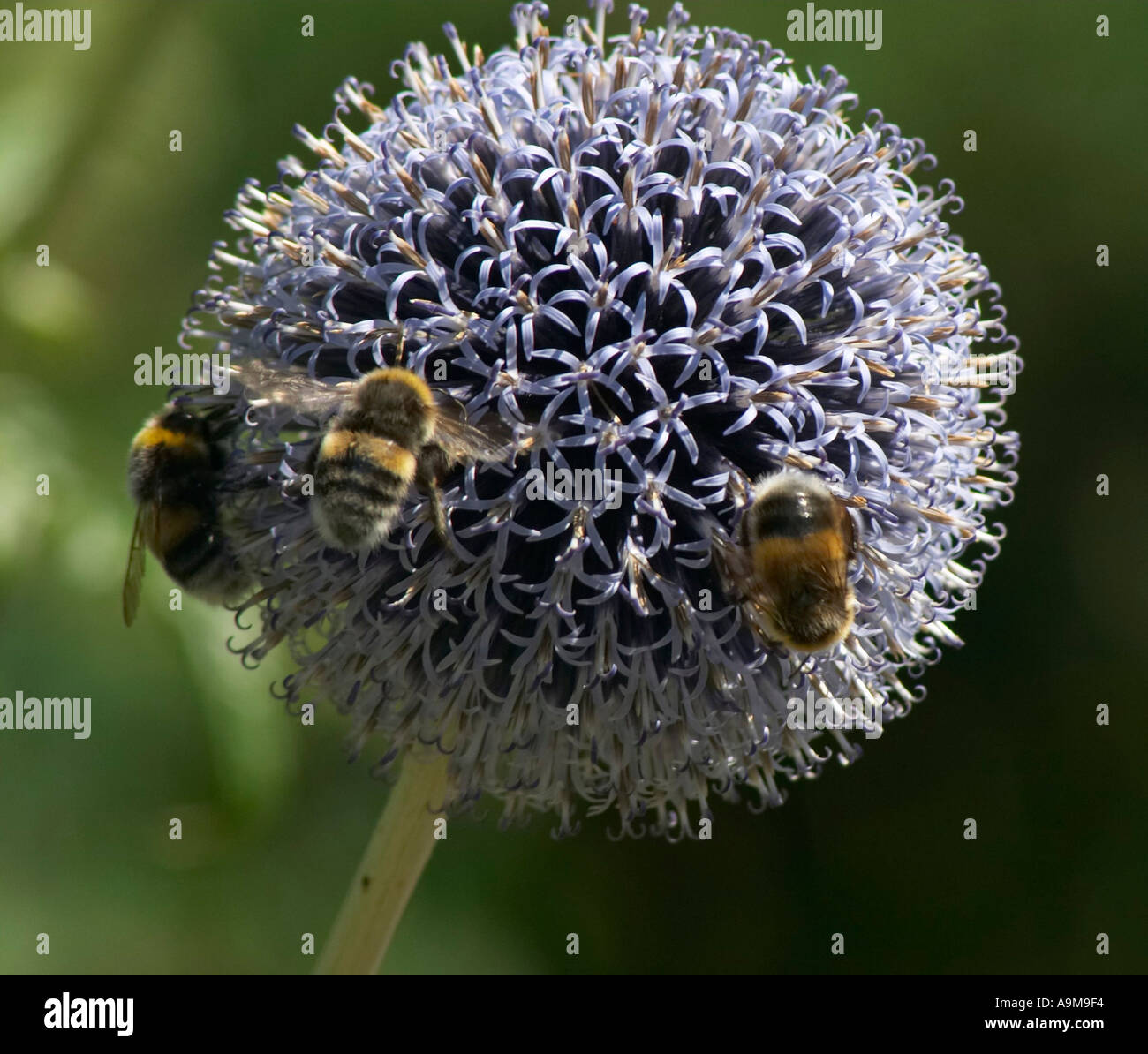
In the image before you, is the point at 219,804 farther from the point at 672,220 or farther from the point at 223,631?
the point at 672,220

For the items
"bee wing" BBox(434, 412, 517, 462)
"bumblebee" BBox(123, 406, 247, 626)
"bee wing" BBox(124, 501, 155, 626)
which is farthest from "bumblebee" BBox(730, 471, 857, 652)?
"bee wing" BBox(124, 501, 155, 626)

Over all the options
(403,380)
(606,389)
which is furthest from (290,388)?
(606,389)

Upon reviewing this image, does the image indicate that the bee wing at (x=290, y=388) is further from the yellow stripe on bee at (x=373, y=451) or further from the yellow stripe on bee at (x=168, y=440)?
the yellow stripe on bee at (x=168, y=440)

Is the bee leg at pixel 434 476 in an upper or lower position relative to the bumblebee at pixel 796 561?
upper

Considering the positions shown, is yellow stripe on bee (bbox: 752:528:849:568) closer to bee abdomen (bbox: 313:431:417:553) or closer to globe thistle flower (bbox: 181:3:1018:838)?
globe thistle flower (bbox: 181:3:1018:838)

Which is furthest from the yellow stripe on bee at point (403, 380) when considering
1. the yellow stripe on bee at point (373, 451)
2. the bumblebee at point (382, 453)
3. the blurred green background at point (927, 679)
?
the blurred green background at point (927, 679)

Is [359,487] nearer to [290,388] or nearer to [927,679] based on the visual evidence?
[290,388]
